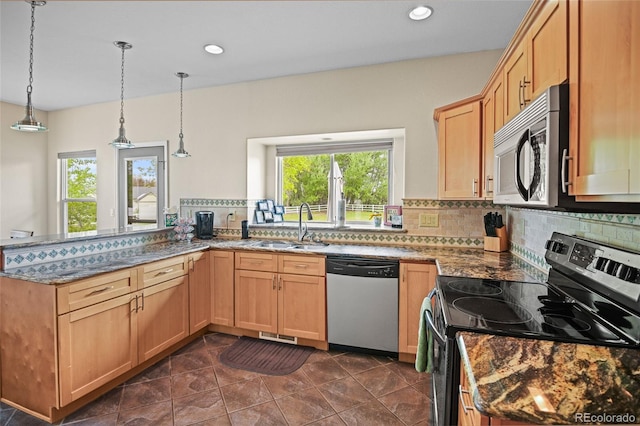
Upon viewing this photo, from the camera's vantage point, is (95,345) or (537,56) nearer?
(537,56)

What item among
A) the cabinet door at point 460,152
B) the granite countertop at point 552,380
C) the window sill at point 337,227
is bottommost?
the granite countertop at point 552,380

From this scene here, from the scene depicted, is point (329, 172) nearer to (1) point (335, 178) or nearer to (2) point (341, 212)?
(1) point (335, 178)

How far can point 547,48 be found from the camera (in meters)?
1.29

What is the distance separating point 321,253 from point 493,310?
5.31 feet

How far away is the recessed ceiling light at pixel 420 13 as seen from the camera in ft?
Result: 7.32

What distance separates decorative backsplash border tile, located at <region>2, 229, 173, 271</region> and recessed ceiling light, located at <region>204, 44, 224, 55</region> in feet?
5.92

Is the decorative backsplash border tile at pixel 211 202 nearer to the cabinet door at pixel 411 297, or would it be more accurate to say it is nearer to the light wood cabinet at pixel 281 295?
the light wood cabinet at pixel 281 295

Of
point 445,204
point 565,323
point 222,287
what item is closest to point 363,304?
point 445,204

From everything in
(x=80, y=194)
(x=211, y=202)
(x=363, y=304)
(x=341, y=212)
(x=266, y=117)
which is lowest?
(x=363, y=304)

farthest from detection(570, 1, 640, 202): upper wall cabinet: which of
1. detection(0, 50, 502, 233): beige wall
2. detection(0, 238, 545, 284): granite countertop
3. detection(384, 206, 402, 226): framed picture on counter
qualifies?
detection(384, 206, 402, 226): framed picture on counter

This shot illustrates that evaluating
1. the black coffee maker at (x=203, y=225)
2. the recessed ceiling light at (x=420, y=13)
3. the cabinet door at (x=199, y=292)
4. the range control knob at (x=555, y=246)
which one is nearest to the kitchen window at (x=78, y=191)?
the black coffee maker at (x=203, y=225)

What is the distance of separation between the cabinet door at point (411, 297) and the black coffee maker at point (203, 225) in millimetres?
2218

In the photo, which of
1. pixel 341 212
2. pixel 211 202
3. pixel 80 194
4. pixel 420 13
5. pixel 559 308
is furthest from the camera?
pixel 80 194

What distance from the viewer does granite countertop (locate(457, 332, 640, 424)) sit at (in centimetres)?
74
